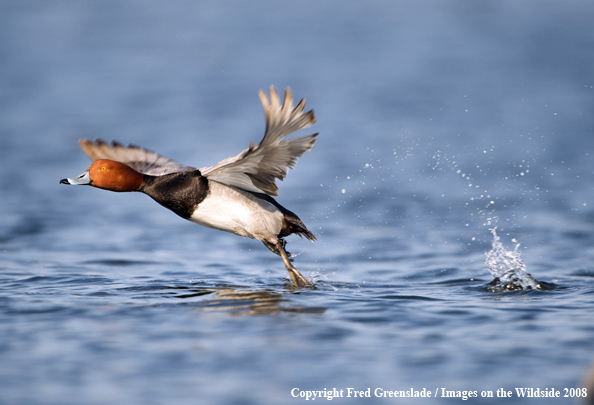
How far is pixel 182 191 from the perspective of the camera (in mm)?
6324

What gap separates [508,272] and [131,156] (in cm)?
423

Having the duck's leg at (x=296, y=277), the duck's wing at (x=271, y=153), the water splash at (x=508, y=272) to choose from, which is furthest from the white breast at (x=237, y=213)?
the water splash at (x=508, y=272)

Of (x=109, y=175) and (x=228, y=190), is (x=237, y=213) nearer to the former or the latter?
(x=228, y=190)

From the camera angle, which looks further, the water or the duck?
the duck

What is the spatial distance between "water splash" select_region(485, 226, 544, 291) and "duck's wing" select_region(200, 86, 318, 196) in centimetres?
220

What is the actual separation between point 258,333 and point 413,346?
1053 mm

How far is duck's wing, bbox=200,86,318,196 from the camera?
5312 mm

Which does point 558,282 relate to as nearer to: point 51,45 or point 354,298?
point 354,298

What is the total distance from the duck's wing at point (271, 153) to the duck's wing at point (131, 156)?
53.8 inches

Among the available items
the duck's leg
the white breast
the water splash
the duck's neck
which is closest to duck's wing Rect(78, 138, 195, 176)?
the duck's neck

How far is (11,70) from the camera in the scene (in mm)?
17938

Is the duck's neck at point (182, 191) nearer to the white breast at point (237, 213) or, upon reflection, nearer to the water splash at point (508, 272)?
the white breast at point (237, 213)

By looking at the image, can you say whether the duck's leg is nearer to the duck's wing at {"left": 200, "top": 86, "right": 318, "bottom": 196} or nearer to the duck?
the duck

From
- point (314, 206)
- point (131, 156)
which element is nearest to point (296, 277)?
point (131, 156)
